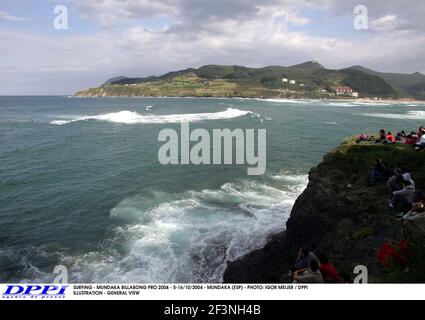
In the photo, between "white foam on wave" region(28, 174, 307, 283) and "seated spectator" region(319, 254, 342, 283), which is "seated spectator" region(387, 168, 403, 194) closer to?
"seated spectator" region(319, 254, 342, 283)

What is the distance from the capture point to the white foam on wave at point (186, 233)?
17234 mm

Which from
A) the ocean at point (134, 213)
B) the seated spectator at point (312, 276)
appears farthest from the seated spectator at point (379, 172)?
the seated spectator at point (312, 276)

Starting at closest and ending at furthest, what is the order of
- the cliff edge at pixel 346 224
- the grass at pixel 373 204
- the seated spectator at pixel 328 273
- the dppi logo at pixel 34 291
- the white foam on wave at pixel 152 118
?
the dppi logo at pixel 34 291, the seated spectator at pixel 328 273, the grass at pixel 373 204, the cliff edge at pixel 346 224, the white foam on wave at pixel 152 118

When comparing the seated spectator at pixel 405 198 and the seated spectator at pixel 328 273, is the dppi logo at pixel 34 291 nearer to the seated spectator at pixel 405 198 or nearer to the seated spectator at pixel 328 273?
the seated spectator at pixel 328 273

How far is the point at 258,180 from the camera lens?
30.9 meters

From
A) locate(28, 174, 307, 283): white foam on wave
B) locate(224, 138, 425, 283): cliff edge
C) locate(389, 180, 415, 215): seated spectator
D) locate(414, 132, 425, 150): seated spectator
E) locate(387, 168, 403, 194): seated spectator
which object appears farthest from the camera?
locate(28, 174, 307, 283): white foam on wave

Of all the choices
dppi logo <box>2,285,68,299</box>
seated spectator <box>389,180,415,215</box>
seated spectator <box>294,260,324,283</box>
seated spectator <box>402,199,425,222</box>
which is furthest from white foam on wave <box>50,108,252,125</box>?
dppi logo <box>2,285,68,299</box>

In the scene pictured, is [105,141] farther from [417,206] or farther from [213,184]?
[417,206]

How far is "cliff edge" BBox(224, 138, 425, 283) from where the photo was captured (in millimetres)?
12057

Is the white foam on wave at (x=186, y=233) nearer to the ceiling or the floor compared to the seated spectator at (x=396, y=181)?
nearer to the floor

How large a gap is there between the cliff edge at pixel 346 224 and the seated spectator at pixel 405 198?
1.28ft

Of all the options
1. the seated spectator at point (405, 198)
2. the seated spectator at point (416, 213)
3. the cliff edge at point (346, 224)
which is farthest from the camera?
the seated spectator at point (405, 198)

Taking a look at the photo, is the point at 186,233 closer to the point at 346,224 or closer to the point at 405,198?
the point at 346,224

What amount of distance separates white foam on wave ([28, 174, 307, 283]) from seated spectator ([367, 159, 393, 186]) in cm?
660
